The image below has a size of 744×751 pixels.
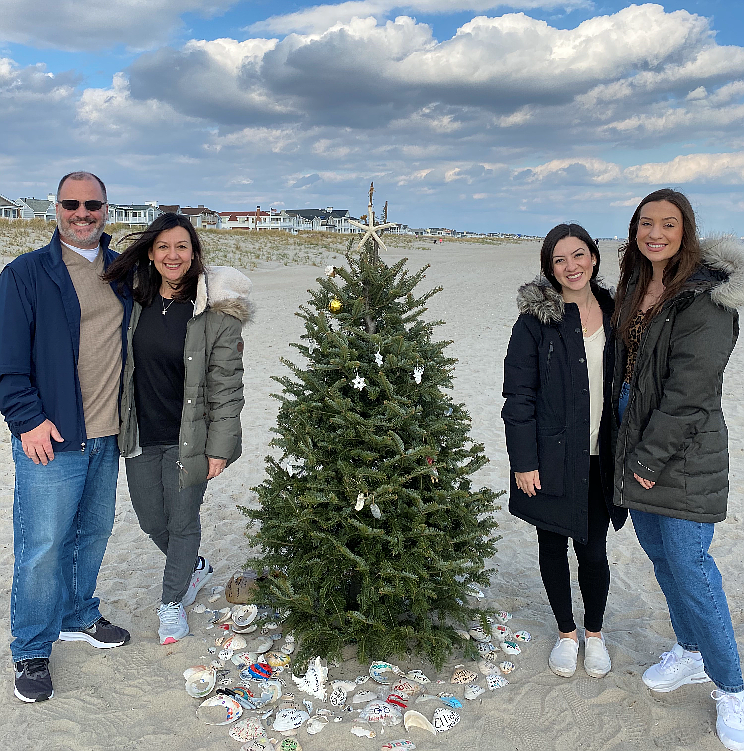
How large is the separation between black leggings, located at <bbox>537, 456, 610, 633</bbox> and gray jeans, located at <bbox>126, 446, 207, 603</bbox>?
228cm

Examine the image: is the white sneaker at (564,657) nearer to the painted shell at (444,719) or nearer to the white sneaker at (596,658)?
the white sneaker at (596,658)

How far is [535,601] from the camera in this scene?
186 inches

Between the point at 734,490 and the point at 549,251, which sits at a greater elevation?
the point at 549,251

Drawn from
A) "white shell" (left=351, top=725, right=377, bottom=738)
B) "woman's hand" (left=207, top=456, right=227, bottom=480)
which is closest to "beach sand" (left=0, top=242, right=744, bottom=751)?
"white shell" (left=351, top=725, right=377, bottom=738)

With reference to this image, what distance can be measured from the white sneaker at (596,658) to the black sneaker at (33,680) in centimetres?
326

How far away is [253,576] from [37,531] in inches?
66.6

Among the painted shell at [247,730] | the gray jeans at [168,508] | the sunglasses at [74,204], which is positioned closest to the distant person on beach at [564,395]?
the painted shell at [247,730]

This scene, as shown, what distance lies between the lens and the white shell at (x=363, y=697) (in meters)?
3.53

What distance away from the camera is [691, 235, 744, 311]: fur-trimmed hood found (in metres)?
2.90

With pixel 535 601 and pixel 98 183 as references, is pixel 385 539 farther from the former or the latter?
pixel 98 183

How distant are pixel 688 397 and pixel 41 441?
3398 mm

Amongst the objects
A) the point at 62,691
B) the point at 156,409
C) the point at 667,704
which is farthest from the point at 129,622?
the point at 667,704

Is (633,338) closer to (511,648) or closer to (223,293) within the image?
(511,648)

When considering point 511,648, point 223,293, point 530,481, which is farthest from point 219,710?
point 223,293
